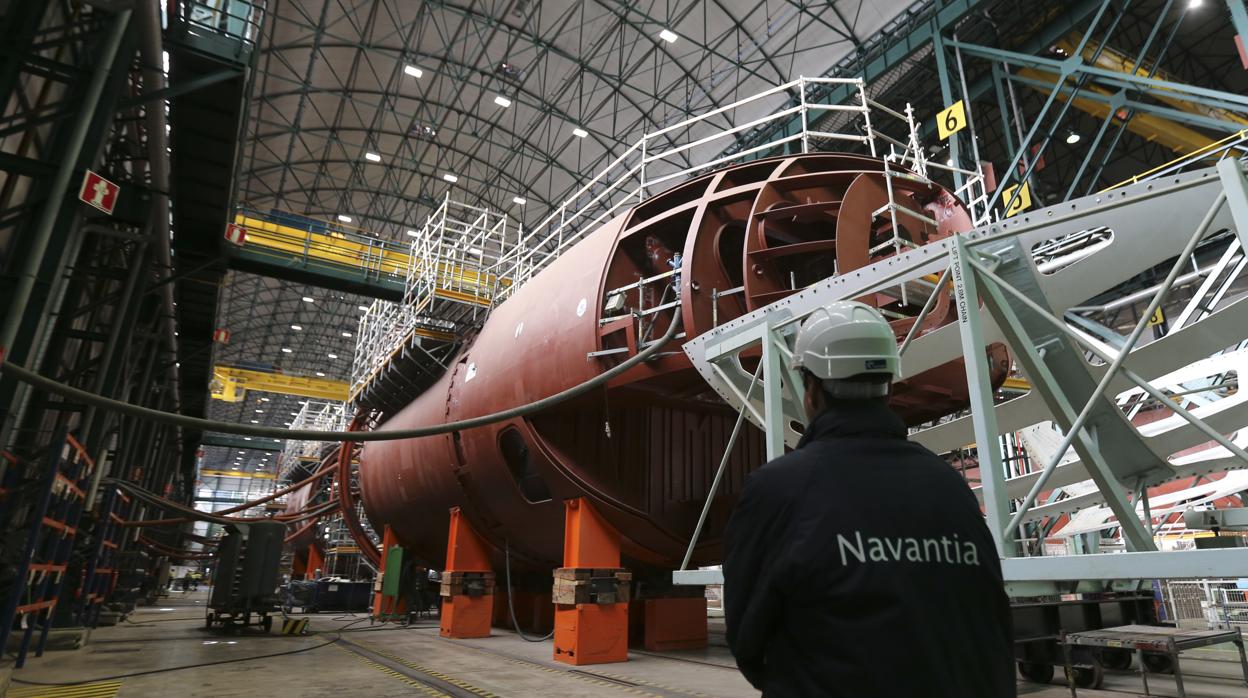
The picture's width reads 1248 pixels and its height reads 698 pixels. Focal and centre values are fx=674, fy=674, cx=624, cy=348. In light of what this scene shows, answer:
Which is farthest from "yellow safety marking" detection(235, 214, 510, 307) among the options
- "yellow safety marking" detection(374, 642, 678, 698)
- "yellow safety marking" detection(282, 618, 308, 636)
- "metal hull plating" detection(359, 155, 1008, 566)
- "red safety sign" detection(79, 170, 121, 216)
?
"yellow safety marking" detection(374, 642, 678, 698)

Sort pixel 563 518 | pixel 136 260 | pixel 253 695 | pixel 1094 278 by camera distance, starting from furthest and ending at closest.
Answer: pixel 136 260 < pixel 563 518 < pixel 253 695 < pixel 1094 278

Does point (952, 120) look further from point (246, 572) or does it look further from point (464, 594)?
point (246, 572)

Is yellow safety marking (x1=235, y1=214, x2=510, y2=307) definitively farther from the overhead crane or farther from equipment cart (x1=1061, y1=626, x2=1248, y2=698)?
equipment cart (x1=1061, y1=626, x2=1248, y2=698)

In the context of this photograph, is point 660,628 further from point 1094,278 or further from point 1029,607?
point 1094,278

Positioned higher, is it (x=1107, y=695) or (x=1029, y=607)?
(x=1029, y=607)

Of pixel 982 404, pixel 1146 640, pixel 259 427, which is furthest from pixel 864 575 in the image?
pixel 1146 640

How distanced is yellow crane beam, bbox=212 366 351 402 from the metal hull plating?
29.4 metres

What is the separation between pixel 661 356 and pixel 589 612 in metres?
3.05

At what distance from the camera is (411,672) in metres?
7.56

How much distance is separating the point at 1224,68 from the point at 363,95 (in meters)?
31.3

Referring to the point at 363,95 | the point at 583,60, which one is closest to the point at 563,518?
the point at 583,60

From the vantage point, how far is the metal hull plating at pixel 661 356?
21.8ft

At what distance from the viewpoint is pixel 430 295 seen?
12.3 m

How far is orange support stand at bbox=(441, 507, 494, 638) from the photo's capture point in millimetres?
10617
